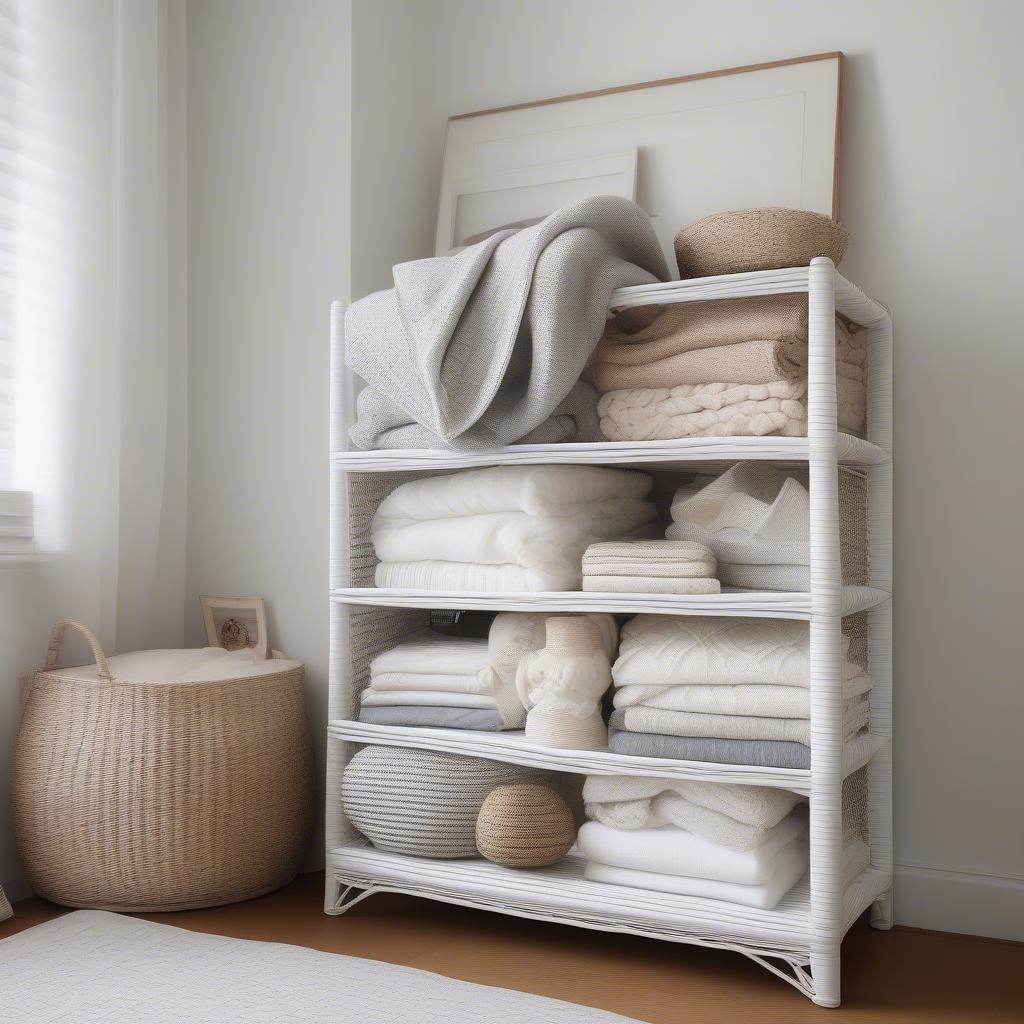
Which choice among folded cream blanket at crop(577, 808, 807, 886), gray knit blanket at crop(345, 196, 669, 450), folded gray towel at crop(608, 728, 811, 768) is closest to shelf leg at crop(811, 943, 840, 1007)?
folded cream blanket at crop(577, 808, 807, 886)

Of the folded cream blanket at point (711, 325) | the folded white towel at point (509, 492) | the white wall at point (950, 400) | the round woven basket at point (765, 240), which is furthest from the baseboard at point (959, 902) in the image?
the round woven basket at point (765, 240)

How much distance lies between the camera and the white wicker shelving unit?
1519 mm

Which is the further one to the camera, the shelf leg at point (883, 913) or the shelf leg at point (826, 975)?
the shelf leg at point (883, 913)

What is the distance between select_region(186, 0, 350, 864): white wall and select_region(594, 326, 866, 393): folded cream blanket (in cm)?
68

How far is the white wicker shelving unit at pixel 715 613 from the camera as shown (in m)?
1.52

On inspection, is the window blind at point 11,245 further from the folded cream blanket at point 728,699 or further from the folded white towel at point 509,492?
the folded cream blanket at point 728,699

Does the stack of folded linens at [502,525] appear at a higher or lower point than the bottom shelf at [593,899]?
higher

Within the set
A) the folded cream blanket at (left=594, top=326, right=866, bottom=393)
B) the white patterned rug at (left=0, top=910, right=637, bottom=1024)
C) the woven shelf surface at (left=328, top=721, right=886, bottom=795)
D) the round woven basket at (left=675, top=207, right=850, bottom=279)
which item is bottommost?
the white patterned rug at (left=0, top=910, right=637, bottom=1024)

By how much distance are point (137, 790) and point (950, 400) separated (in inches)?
61.3

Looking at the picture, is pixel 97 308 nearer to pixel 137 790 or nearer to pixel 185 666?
pixel 185 666

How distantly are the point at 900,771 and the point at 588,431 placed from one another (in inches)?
32.8

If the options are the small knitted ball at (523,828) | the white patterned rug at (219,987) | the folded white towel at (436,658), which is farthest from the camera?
the folded white towel at (436,658)

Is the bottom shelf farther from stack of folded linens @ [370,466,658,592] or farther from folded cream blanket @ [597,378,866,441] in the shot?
folded cream blanket @ [597,378,866,441]

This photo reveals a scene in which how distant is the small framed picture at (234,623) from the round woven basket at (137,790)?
11.4 inches
